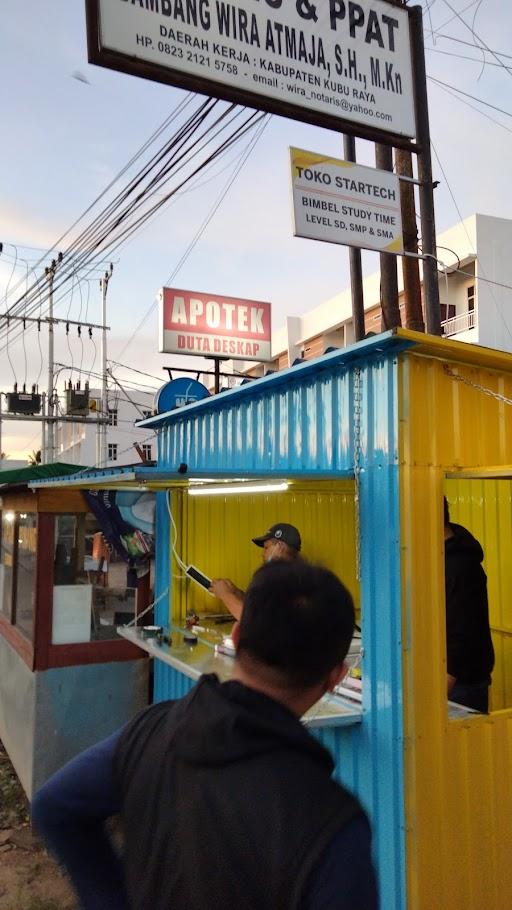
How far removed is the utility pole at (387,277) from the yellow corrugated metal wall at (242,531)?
8.61ft

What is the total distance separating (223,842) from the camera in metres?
1.17

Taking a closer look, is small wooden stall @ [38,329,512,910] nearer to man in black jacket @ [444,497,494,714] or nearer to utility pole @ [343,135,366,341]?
man in black jacket @ [444,497,494,714]

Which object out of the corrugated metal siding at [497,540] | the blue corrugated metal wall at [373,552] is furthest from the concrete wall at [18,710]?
the corrugated metal siding at [497,540]

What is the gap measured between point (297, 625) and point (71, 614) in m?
4.91

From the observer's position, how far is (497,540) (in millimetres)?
5547

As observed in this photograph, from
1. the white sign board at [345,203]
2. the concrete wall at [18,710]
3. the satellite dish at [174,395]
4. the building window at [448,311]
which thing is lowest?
the concrete wall at [18,710]

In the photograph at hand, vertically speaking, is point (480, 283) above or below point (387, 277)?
above

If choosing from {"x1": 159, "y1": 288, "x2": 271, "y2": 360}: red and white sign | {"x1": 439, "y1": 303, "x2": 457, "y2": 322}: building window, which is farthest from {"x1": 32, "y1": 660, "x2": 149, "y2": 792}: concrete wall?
{"x1": 439, "y1": 303, "x2": 457, "y2": 322}: building window

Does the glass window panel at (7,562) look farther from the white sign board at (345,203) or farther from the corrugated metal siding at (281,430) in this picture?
the white sign board at (345,203)

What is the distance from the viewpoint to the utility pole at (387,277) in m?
7.91

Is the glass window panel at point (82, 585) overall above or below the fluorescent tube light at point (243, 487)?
below

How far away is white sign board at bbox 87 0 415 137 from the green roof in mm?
2878

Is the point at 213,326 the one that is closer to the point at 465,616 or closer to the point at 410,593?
the point at 465,616

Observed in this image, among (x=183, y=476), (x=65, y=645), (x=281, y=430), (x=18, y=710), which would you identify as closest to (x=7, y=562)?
(x=18, y=710)
